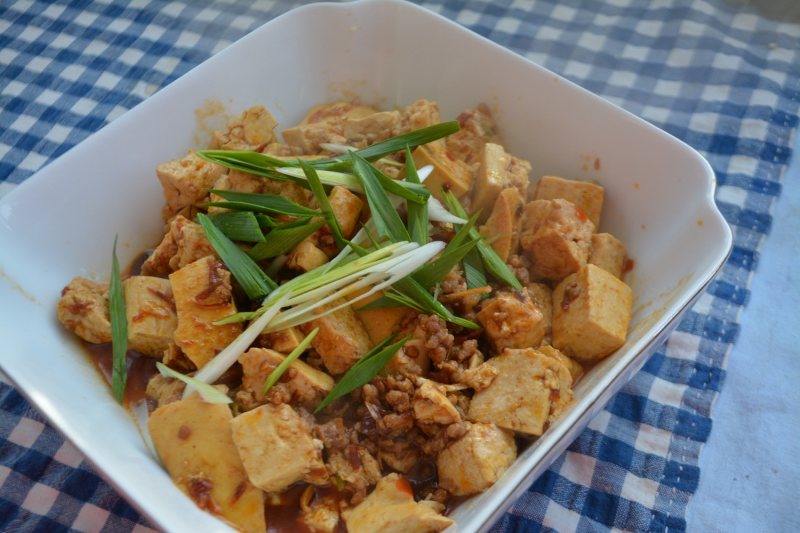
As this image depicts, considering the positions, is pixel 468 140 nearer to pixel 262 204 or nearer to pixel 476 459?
pixel 262 204

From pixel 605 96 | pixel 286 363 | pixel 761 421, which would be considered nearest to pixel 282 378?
pixel 286 363

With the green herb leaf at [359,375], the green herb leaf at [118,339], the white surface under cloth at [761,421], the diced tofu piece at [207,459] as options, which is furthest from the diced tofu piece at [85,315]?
the white surface under cloth at [761,421]

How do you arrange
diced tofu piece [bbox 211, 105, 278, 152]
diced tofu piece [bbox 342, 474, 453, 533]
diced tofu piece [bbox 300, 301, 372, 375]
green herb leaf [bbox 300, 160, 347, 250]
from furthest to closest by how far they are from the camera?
1. diced tofu piece [bbox 211, 105, 278, 152]
2. green herb leaf [bbox 300, 160, 347, 250]
3. diced tofu piece [bbox 300, 301, 372, 375]
4. diced tofu piece [bbox 342, 474, 453, 533]

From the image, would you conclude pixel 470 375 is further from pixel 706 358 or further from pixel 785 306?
pixel 785 306

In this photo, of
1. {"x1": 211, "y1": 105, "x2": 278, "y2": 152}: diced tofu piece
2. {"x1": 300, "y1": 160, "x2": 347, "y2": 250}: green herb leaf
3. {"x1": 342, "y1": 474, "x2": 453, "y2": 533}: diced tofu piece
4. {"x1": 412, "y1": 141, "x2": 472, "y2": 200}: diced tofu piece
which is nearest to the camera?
{"x1": 342, "y1": 474, "x2": 453, "y2": 533}: diced tofu piece

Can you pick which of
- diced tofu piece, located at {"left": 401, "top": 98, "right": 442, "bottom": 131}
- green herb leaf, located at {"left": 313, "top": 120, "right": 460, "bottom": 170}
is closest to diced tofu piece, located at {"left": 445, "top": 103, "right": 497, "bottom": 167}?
diced tofu piece, located at {"left": 401, "top": 98, "right": 442, "bottom": 131}

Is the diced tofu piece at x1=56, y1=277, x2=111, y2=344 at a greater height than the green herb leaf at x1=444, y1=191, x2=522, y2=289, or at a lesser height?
greater

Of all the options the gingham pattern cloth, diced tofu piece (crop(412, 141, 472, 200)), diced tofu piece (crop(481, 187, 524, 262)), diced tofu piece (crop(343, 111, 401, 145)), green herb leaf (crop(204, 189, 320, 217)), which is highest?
green herb leaf (crop(204, 189, 320, 217))

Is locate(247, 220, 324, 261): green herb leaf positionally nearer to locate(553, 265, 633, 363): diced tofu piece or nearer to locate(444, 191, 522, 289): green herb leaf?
locate(444, 191, 522, 289): green herb leaf
